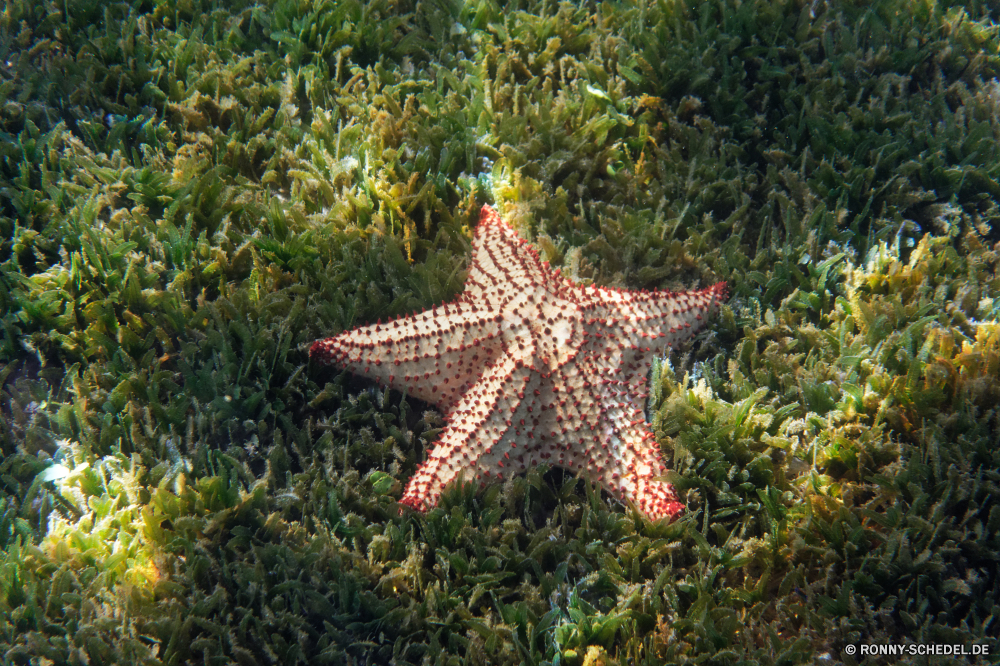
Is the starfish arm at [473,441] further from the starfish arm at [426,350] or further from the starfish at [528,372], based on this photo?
the starfish arm at [426,350]

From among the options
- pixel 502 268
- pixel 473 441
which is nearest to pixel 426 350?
pixel 473 441

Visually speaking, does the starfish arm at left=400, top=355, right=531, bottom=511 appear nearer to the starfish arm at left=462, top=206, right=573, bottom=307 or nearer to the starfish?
the starfish

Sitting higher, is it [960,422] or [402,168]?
[402,168]

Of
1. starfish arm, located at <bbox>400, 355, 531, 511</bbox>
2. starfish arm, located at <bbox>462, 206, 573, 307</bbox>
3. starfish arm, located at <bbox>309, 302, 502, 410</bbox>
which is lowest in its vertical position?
starfish arm, located at <bbox>400, 355, 531, 511</bbox>

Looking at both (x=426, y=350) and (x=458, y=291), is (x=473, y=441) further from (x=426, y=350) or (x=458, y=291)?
(x=458, y=291)

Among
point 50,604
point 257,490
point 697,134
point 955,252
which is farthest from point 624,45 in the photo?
point 50,604

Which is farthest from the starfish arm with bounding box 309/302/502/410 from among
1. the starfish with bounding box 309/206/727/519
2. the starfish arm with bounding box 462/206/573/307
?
the starfish arm with bounding box 462/206/573/307

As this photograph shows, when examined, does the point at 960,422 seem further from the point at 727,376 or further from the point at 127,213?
the point at 127,213
